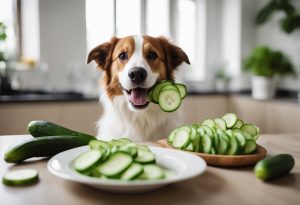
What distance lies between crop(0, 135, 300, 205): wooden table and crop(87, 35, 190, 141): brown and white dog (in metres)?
0.72

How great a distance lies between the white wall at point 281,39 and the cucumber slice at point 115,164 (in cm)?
306

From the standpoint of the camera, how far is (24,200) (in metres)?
0.77

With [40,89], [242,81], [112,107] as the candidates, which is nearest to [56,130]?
[112,107]

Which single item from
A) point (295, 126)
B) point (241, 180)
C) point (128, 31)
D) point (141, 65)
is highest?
point (128, 31)

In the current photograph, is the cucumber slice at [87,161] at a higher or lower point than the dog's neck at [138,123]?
higher

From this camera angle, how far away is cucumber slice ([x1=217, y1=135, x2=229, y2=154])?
1.04 meters

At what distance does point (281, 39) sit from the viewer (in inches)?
145

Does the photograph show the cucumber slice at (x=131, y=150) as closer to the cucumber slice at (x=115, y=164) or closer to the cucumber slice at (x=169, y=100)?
the cucumber slice at (x=115, y=164)

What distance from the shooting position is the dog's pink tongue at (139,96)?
163 cm

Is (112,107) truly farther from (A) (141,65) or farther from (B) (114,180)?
(B) (114,180)

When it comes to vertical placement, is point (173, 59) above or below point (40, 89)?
above

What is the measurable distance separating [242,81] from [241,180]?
3.37m

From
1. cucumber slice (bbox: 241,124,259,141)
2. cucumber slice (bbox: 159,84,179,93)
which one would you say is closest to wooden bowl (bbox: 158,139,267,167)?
cucumber slice (bbox: 241,124,259,141)

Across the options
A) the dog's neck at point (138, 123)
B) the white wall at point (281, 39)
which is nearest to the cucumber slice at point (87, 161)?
the dog's neck at point (138, 123)
